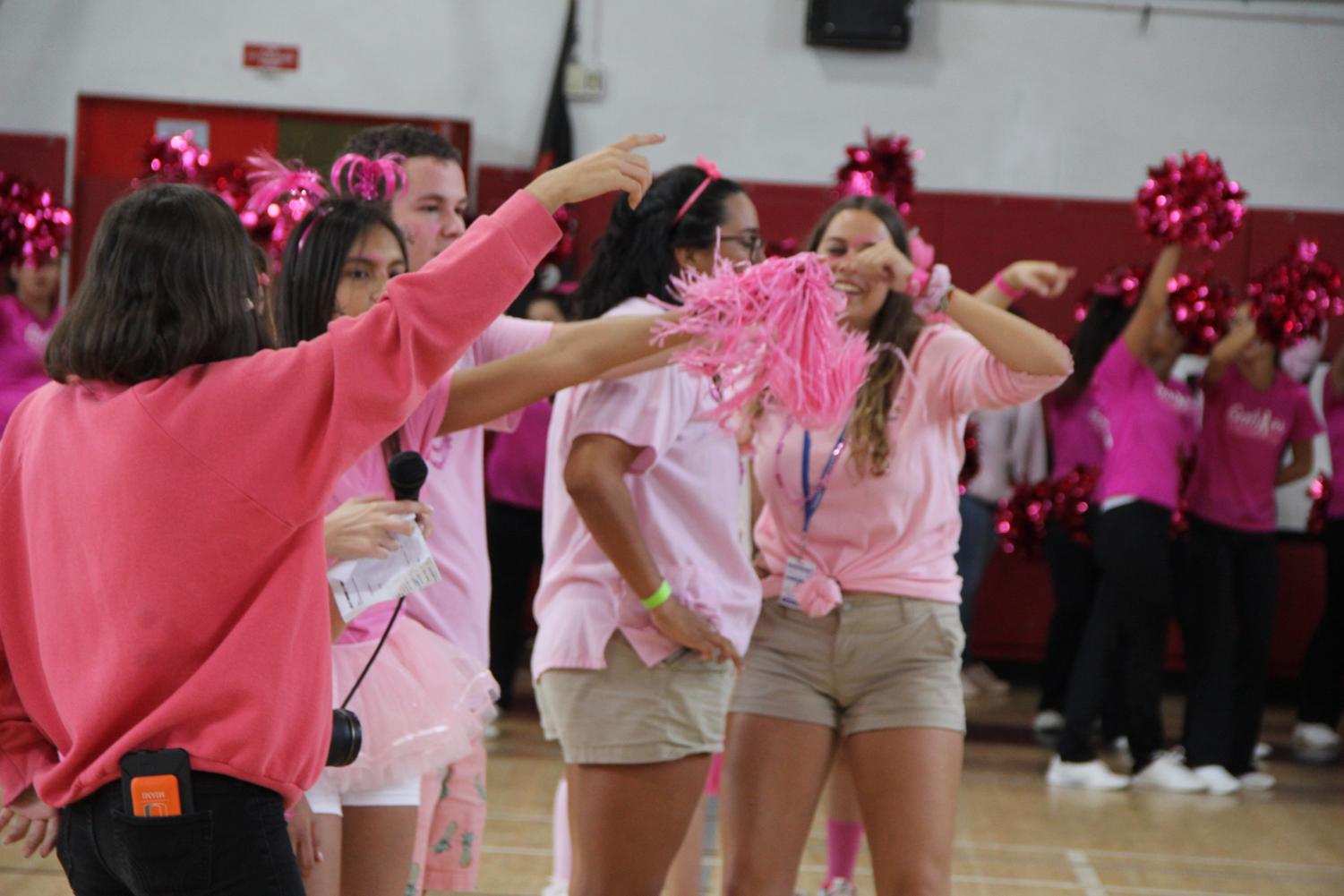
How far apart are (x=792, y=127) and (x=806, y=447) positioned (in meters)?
5.70

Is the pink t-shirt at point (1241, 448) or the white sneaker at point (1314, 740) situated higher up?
the pink t-shirt at point (1241, 448)

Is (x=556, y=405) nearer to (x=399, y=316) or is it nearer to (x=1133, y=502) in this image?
(x=399, y=316)

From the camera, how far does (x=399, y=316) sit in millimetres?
1534

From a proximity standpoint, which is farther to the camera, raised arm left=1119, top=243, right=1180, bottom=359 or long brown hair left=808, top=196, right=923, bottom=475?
raised arm left=1119, top=243, right=1180, bottom=359

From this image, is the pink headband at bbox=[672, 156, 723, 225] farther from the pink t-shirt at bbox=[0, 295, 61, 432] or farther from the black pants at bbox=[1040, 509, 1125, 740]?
the black pants at bbox=[1040, 509, 1125, 740]

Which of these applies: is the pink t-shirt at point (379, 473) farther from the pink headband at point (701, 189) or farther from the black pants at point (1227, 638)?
the black pants at point (1227, 638)

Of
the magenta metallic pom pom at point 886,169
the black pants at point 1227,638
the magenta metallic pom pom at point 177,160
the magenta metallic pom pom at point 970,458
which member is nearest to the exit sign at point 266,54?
the magenta metallic pom pom at point 177,160

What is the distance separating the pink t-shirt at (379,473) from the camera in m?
2.14

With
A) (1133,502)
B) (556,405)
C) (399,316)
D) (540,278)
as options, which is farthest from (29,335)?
(399,316)

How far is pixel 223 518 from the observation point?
61.1 inches

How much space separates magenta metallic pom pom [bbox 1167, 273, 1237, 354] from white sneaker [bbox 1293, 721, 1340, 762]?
→ 2.01 meters

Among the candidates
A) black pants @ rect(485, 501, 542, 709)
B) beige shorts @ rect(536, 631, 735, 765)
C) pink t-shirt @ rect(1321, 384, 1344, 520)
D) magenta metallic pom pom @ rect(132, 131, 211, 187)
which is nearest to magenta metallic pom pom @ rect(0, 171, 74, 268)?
magenta metallic pom pom @ rect(132, 131, 211, 187)

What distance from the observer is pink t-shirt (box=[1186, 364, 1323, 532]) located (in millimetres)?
5742

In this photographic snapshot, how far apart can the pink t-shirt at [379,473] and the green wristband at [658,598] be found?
436mm
